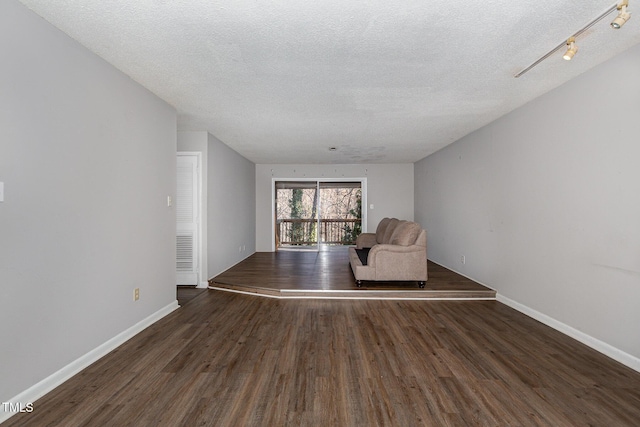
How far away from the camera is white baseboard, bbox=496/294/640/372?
2.15 meters

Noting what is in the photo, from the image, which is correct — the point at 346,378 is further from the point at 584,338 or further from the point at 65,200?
the point at 65,200

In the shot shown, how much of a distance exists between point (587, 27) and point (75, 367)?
4171 mm

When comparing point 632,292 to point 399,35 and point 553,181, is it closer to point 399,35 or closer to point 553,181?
point 553,181

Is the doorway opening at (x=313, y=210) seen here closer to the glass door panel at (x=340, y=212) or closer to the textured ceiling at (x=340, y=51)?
the glass door panel at (x=340, y=212)

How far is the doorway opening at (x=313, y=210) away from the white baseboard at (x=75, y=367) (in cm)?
464

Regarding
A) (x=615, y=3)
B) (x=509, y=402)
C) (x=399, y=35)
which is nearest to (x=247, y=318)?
(x=509, y=402)

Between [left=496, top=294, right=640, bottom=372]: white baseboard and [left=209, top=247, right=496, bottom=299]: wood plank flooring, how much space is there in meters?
0.57

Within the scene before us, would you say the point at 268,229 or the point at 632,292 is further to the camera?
the point at 268,229

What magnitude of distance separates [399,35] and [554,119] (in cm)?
203

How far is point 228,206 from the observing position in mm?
5238

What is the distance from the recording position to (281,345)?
2486mm

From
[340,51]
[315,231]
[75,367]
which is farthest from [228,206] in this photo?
[340,51]

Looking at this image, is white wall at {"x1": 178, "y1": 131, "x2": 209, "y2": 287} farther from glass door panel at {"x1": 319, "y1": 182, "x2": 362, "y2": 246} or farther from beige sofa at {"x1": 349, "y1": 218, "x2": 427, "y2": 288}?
glass door panel at {"x1": 319, "y1": 182, "x2": 362, "y2": 246}

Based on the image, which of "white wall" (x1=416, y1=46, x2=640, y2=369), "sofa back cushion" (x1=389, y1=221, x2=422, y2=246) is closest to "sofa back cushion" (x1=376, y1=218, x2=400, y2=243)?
"sofa back cushion" (x1=389, y1=221, x2=422, y2=246)
